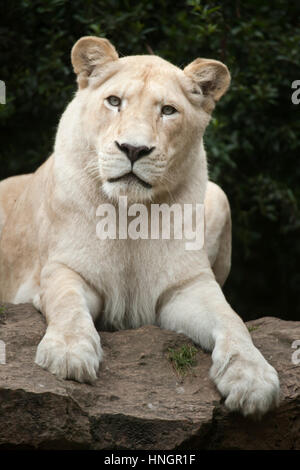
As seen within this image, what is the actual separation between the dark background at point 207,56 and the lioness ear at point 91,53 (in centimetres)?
182

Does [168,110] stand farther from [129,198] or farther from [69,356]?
[69,356]

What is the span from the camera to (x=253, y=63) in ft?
22.1

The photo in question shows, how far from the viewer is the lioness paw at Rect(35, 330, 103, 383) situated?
3.64 meters

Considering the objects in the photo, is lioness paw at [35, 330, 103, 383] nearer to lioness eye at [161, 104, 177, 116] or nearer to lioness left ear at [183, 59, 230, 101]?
lioness eye at [161, 104, 177, 116]

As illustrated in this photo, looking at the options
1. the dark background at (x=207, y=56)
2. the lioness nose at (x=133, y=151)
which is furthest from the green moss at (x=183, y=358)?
the dark background at (x=207, y=56)

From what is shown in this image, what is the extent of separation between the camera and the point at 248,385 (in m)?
3.64

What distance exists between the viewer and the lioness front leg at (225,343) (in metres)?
3.63

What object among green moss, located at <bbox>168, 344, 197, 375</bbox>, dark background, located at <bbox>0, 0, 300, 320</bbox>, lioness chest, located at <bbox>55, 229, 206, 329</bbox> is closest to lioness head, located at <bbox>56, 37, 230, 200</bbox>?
lioness chest, located at <bbox>55, 229, 206, 329</bbox>

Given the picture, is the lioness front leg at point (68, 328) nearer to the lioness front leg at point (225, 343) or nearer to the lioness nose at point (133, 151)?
the lioness front leg at point (225, 343)

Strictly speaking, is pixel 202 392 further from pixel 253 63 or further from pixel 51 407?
pixel 253 63

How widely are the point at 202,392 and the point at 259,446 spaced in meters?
0.36

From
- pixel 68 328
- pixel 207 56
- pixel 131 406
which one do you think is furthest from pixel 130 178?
pixel 207 56

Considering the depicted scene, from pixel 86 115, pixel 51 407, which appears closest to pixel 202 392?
pixel 51 407

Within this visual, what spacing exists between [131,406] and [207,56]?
3.97 m
